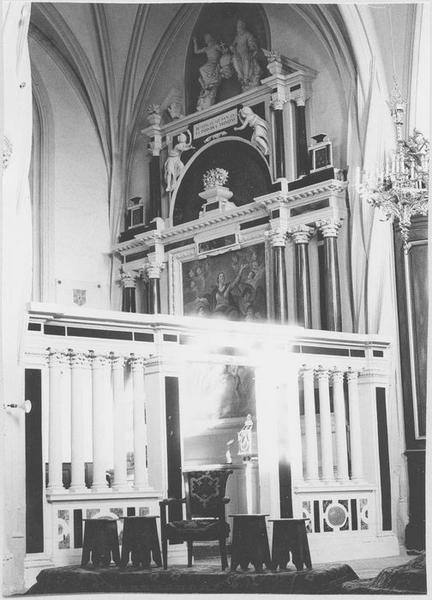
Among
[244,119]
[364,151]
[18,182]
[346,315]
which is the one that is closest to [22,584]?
[18,182]

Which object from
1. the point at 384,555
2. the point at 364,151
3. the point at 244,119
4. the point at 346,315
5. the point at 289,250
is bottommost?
the point at 384,555

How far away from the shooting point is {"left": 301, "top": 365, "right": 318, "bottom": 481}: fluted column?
410 inches

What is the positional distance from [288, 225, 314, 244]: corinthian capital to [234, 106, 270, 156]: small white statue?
3.92 ft

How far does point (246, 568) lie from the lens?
8.63 m

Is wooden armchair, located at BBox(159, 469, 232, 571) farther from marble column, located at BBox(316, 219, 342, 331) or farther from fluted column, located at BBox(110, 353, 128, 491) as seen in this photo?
marble column, located at BBox(316, 219, 342, 331)

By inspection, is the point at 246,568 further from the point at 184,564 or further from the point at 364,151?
the point at 364,151

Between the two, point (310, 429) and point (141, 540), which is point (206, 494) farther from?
point (310, 429)

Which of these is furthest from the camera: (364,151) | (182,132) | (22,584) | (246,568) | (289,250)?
(182,132)

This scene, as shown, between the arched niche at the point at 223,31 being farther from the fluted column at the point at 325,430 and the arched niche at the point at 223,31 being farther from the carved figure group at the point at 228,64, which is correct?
the fluted column at the point at 325,430

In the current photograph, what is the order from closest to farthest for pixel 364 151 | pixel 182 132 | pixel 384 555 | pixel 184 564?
pixel 184 564 < pixel 384 555 < pixel 364 151 < pixel 182 132

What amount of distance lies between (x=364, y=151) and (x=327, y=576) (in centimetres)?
558

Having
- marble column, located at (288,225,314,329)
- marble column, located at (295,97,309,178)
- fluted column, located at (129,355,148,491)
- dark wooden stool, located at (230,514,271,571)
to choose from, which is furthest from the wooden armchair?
marble column, located at (295,97,309,178)

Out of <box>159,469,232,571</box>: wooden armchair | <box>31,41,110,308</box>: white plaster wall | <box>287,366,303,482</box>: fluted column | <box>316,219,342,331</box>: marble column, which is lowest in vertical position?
<box>159,469,232,571</box>: wooden armchair

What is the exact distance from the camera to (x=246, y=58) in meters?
13.7
